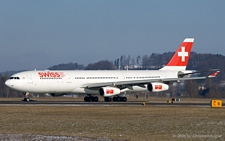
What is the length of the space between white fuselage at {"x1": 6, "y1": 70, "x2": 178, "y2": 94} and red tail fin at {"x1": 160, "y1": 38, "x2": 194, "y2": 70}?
3054mm

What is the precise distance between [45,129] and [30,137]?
411 cm

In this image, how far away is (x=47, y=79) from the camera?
198ft

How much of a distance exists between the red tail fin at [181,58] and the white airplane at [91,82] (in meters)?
2.53

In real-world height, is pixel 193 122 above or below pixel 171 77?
below

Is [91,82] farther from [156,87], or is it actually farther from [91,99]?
[156,87]

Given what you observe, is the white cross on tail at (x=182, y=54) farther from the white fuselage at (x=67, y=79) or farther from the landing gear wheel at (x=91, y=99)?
the landing gear wheel at (x=91, y=99)

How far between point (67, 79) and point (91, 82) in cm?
340

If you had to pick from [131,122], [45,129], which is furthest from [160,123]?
[45,129]

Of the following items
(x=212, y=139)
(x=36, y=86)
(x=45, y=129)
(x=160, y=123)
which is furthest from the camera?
(x=36, y=86)

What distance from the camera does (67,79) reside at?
6150cm

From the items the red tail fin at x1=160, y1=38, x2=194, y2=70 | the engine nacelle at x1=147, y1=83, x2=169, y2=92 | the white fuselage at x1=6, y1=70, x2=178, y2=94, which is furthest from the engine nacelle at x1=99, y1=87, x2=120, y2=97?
the red tail fin at x1=160, y1=38, x2=194, y2=70

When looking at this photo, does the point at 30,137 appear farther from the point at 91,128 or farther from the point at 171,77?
the point at 171,77

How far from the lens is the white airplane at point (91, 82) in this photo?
59906 millimetres

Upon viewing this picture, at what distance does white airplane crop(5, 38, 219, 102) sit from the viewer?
5991cm
